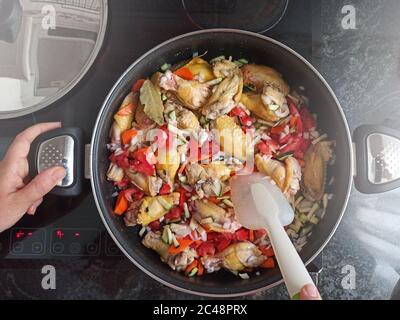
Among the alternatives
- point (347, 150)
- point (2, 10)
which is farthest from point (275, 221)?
point (2, 10)

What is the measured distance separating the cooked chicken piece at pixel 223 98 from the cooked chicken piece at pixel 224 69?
0.06 feet

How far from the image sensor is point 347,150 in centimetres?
85

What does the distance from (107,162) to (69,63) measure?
234 millimetres

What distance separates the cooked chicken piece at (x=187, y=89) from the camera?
0.87 m

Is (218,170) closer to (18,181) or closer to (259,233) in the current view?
(259,233)

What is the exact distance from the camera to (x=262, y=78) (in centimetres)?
91

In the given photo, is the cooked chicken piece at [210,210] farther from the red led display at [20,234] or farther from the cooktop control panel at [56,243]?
the red led display at [20,234]

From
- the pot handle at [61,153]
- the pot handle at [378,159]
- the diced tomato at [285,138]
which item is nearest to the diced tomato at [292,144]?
the diced tomato at [285,138]

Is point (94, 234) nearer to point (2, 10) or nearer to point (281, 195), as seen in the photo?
point (281, 195)

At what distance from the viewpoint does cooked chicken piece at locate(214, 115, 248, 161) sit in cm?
88

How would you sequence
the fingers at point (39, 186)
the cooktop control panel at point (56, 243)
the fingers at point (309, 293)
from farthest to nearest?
the cooktop control panel at point (56, 243) → the fingers at point (39, 186) → the fingers at point (309, 293)

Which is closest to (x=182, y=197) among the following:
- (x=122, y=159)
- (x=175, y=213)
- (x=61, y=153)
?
(x=175, y=213)

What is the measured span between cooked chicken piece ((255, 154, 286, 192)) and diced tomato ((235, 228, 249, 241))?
108mm
